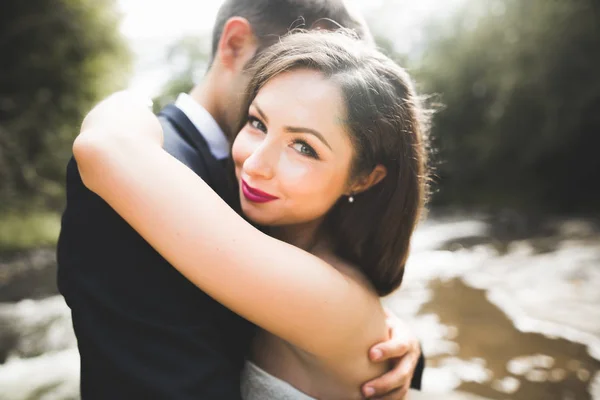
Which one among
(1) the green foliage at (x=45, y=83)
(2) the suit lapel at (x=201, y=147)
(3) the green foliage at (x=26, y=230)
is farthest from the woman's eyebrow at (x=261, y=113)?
(1) the green foliage at (x=45, y=83)

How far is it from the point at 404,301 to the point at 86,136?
134 inches

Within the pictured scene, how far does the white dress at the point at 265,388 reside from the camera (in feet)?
4.80

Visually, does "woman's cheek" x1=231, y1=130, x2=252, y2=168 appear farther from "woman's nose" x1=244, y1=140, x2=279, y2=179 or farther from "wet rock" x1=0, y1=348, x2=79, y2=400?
"wet rock" x1=0, y1=348, x2=79, y2=400

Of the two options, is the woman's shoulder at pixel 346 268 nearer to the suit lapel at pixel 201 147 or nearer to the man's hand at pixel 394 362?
the man's hand at pixel 394 362

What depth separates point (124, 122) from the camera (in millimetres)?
1316

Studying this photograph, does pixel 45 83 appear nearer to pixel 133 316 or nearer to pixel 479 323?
pixel 479 323

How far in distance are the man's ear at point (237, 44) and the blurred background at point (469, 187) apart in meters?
0.57

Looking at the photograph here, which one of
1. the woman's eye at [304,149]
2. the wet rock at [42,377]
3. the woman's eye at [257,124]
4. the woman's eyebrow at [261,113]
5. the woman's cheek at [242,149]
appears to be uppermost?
the woman's eyebrow at [261,113]

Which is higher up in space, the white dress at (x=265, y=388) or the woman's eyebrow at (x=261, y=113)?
the woman's eyebrow at (x=261, y=113)

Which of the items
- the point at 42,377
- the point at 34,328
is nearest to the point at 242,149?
the point at 42,377

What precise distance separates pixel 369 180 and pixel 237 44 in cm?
89

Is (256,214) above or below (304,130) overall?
below

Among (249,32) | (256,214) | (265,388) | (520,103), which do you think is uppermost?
(249,32)

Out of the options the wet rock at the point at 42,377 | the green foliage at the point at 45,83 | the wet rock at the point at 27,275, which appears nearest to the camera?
the wet rock at the point at 42,377
